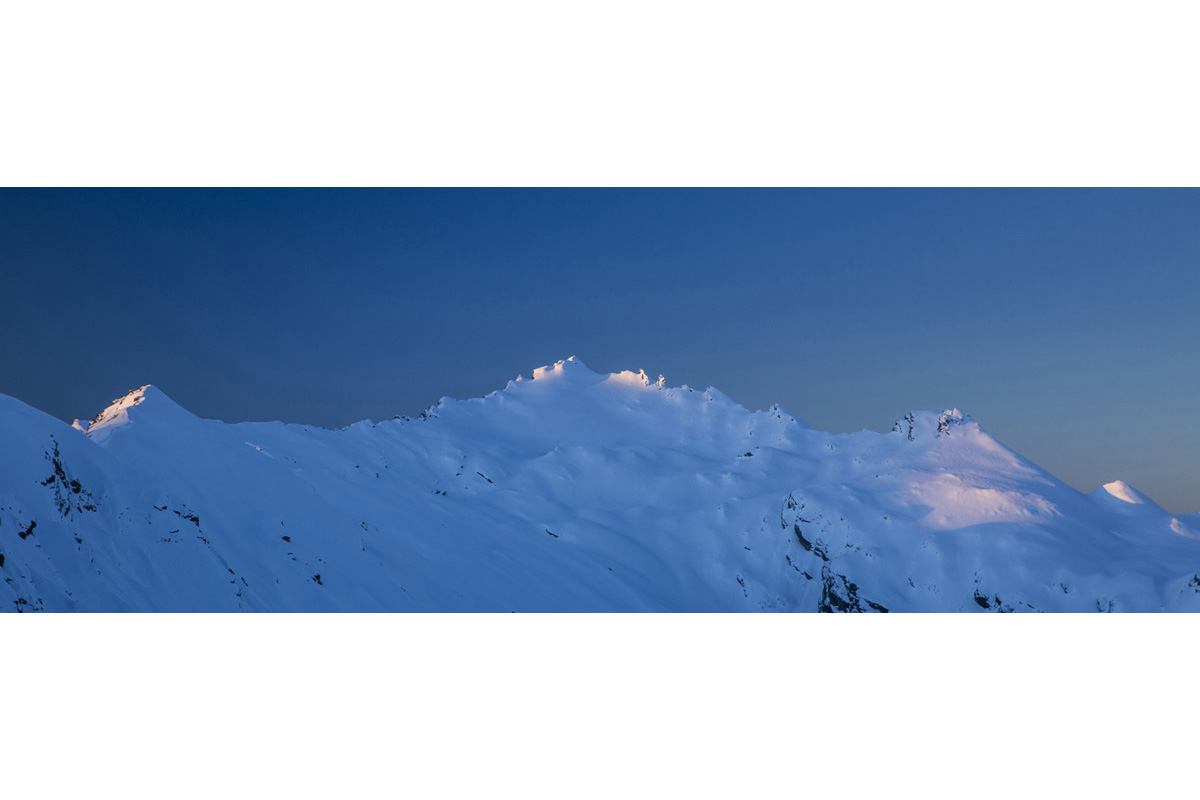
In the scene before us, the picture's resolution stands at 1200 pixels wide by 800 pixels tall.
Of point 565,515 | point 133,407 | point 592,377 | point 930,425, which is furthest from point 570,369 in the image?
point 133,407

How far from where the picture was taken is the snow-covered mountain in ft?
49.9

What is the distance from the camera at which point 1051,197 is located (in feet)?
48.0

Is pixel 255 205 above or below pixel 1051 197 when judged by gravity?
below

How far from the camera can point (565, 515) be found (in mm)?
36094

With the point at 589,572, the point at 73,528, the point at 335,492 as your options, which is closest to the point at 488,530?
the point at 589,572

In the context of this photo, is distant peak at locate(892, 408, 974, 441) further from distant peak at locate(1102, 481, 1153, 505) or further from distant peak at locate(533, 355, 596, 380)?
distant peak at locate(533, 355, 596, 380)

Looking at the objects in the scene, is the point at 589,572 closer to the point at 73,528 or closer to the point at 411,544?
the point at 411,544

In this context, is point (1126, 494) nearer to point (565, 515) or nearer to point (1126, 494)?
point (1126, 494)

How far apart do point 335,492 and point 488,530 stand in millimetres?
6681

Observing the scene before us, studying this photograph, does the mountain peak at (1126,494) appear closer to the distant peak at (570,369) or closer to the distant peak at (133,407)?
the distant peak at (133,407)

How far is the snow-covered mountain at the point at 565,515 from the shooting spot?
15.2 m

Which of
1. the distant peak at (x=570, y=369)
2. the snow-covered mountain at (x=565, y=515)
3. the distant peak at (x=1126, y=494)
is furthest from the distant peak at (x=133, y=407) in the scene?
the distant peak at (x=570, y=369)

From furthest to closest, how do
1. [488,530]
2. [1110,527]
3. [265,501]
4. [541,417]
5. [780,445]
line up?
[541,417], [780,445], [488,530], [1110,527], [265,501]

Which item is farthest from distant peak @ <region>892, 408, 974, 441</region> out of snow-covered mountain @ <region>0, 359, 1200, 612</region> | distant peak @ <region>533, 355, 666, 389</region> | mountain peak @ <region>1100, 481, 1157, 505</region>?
distant peak @ <region>533, 355, 666, 389</region>
